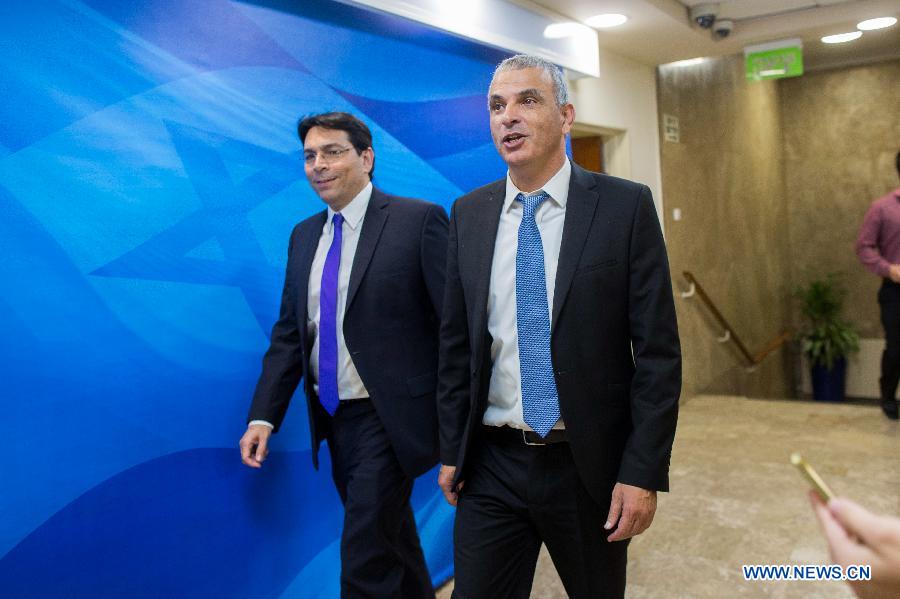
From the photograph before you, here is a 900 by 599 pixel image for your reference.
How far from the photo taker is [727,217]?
845 cm

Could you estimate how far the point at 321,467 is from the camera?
3135mm

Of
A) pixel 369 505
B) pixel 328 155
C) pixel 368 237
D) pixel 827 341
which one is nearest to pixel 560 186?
pixel 368 237

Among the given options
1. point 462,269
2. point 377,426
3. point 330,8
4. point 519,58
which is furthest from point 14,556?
point 330,8

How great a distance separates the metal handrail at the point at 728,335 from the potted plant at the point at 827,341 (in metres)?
0.42

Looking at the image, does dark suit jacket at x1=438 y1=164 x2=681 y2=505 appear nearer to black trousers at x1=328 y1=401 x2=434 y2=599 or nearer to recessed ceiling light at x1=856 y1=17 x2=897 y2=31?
black trousers at x1=328 y1=401 x2=434 y2=599

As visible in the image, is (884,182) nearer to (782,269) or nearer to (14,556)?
(782,269)

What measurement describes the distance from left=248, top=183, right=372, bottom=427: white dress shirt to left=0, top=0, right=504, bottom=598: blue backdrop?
35cm

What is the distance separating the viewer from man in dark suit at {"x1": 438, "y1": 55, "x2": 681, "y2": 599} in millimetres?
1832

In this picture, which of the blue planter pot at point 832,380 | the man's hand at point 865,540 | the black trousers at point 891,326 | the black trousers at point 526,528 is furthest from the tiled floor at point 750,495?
the blue planter pot at point 832,380

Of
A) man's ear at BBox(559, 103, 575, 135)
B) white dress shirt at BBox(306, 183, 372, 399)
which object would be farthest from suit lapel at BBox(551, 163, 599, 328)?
white dress shirt at BBox(306, 183, 372, 399)

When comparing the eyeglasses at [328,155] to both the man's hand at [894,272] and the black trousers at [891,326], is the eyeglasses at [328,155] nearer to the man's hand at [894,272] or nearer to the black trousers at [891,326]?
the man's hand at [894,272]

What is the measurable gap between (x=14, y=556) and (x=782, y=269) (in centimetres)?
997

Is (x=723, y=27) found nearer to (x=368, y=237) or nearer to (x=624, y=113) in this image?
(x=624, y=113)

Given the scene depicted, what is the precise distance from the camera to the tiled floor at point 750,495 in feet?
11.1
